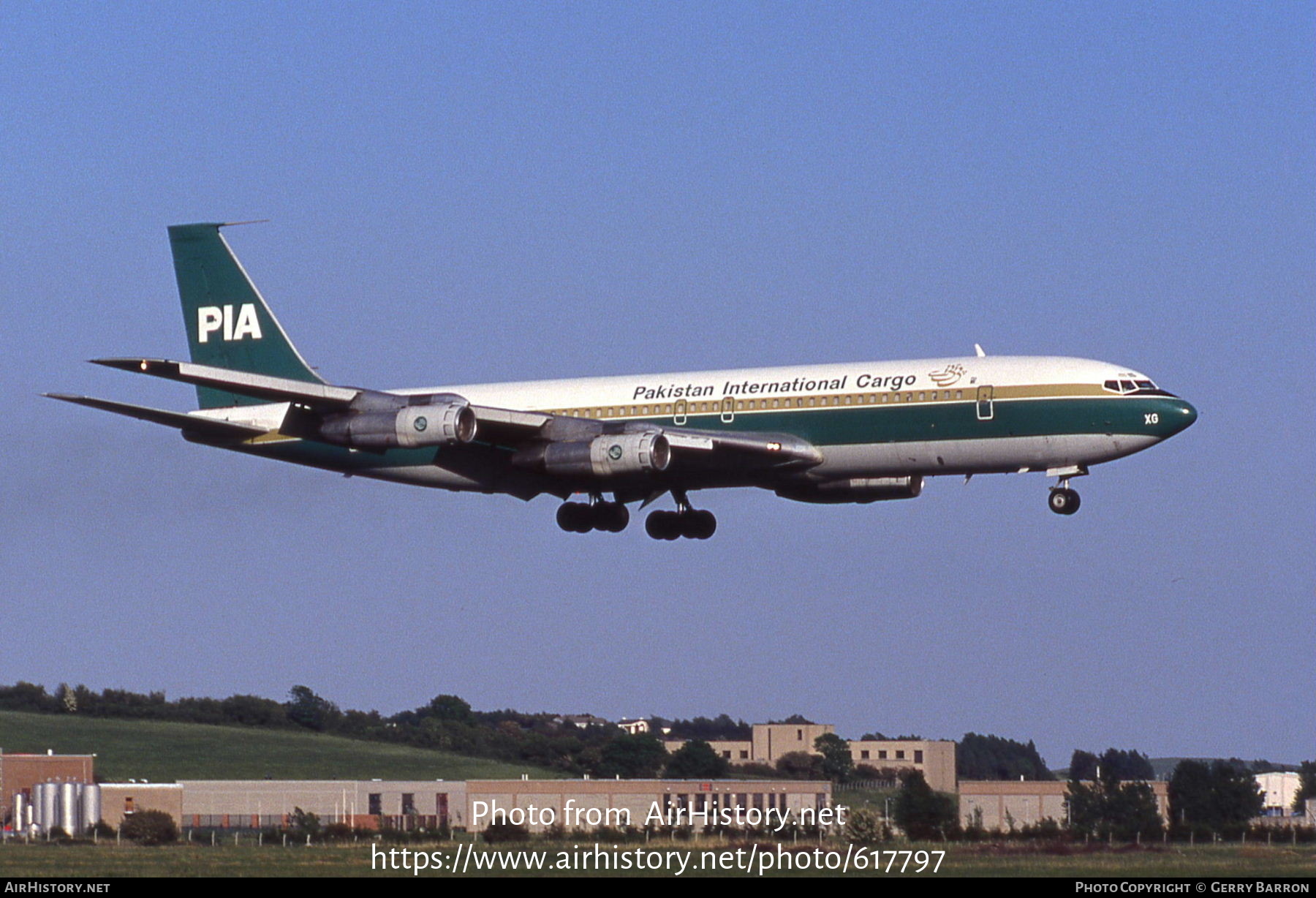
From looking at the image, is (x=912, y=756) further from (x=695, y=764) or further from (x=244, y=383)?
(x=244, y=383)

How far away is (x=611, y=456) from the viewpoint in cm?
6053

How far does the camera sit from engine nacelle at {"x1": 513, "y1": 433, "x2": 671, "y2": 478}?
60219 mm

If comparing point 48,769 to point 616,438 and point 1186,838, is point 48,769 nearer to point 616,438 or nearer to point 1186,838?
point 616,438

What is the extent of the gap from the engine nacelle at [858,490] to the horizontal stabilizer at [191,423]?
18.8 metres

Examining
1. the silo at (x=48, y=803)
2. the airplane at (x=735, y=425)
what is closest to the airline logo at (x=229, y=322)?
the airplane at (x=735, y=425)

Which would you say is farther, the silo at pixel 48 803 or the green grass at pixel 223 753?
the green grass at pixel 223 753

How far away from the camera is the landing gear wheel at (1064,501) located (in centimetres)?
6066

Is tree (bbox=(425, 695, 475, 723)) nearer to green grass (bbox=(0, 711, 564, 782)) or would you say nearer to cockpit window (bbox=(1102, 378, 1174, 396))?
green grass (bbox=(0, 711, 564, 782))

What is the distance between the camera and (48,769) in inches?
3115

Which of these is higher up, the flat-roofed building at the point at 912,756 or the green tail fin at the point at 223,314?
the green tail fin at the point at 223,314

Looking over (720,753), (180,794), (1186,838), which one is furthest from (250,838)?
(720,753)

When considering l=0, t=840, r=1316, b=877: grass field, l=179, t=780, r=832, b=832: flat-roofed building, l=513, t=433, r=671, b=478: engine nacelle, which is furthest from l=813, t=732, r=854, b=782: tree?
l=0, t=840, r=1316, b=877: grass field

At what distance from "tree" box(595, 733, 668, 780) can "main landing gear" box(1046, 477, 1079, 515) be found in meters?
36.9

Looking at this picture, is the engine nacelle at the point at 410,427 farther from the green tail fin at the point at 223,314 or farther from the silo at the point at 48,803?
the silo at the point at 48,803
